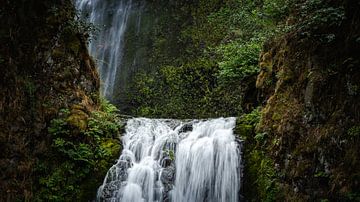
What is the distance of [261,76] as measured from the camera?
8734 millimetres

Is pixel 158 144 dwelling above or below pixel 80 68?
below

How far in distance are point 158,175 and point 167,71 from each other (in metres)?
9.78

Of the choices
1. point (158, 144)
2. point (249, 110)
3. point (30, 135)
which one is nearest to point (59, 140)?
point (30, 135)

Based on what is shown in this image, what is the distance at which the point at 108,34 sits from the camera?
1977 cm

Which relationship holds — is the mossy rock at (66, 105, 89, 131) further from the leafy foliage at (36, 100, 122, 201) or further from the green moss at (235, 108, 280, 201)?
the green moss at (235, 108, 280, 201)

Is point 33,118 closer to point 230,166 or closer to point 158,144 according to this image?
point 158,144

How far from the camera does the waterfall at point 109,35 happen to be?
18.6 meters

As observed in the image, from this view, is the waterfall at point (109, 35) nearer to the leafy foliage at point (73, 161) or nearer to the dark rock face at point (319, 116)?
the leafy foliage at point (73, 161)

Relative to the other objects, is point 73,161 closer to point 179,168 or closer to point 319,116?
point 179,168

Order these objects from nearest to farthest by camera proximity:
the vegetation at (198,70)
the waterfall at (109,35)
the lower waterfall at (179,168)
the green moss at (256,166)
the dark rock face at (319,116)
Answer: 1. the dark rock face at (319,116)
2. the green moss at (256,166)
3. the lower waterfall at (179,168)
4. the vegetation at (198,70)
5. the waterfall at (109,35)

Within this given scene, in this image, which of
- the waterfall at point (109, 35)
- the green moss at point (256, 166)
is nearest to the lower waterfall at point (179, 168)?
the green moss at point (256, 166)

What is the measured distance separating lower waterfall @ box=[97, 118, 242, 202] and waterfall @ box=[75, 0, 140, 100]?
32.0ft

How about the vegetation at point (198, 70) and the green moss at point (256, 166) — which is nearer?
the green moss at point (256, 166)

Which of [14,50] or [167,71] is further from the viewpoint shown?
[167,71]
